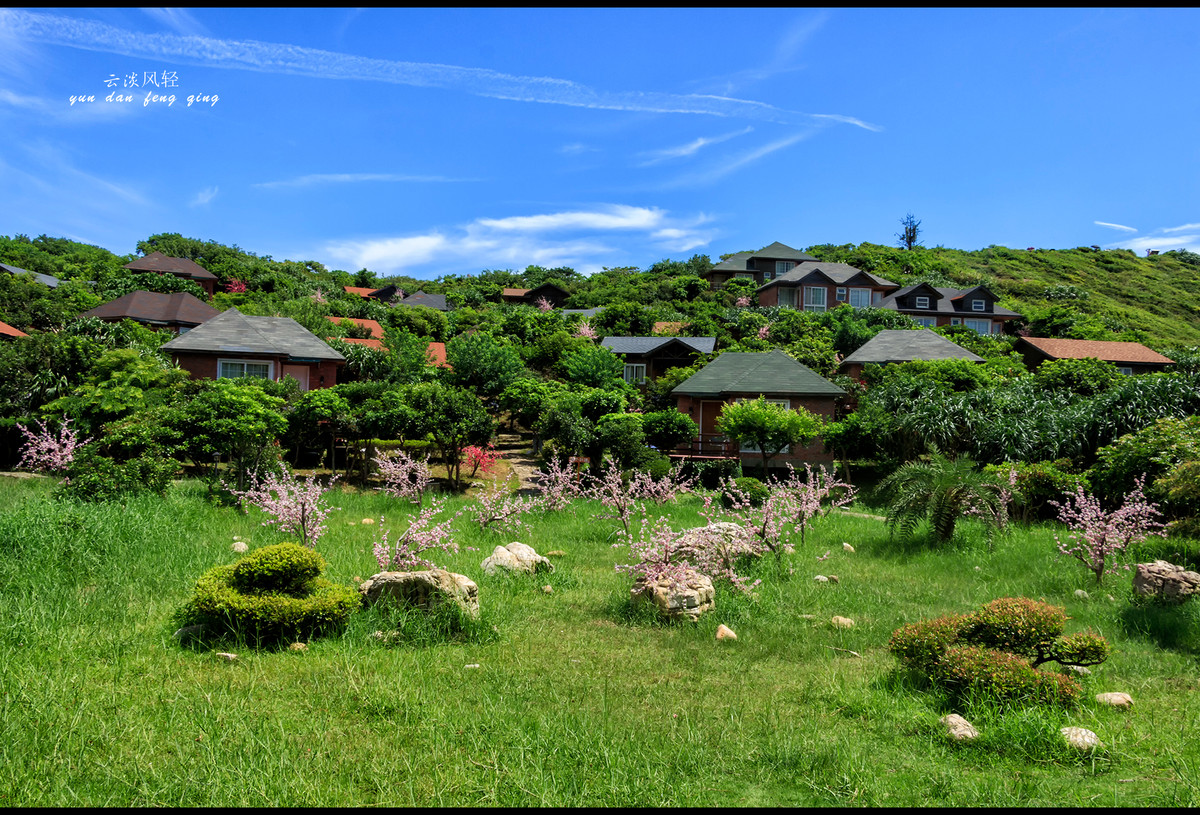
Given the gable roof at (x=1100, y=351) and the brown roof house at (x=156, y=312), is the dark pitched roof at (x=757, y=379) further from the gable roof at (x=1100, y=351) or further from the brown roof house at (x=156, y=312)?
the brown roof house at (x=156, y=312)

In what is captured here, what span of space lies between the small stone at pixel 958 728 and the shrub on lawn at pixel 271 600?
6.54 m

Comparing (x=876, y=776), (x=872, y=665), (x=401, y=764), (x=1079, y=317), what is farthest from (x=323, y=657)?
(x=1079, y=317)

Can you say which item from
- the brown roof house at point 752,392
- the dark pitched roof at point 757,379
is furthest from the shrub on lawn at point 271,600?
the dark pitched roof at point 757,379

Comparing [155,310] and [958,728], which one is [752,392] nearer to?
[958,728]

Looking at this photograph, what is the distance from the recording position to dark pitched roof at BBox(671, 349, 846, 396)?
30.6 m

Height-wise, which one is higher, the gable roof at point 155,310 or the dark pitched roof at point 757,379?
the gable roof at point 155,310

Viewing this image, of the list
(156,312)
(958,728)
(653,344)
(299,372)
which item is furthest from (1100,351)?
(156,312)

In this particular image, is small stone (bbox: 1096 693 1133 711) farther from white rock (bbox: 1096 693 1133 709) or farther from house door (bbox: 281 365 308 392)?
house door (bbox: 281 365 308 392)

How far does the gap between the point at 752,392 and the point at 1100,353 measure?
34586 millimetres

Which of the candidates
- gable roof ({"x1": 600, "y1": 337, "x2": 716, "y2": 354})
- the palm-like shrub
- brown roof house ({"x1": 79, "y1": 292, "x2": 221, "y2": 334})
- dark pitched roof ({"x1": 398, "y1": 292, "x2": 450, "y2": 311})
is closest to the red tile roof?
brown roof house ({"x1": 79, "y1": 292, "x2": 221, "y2": 334})

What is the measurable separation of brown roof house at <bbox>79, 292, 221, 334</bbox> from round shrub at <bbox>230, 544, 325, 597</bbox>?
1376 inches

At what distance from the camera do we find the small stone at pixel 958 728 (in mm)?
5930

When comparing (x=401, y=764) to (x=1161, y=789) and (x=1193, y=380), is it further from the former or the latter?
(x=1193, y=380)

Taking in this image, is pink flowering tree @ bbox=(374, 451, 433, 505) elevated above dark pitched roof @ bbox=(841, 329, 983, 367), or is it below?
below
